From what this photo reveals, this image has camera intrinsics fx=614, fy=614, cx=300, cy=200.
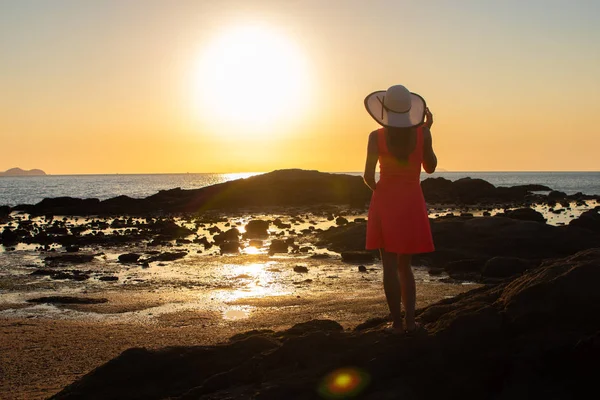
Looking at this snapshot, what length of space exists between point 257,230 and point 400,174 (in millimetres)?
26768

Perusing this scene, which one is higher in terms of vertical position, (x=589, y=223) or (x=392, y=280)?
(x=392, y=280)

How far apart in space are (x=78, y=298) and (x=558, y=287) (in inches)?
472

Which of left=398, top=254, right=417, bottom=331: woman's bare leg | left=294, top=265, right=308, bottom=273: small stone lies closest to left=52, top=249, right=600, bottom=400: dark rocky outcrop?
left=398, top=254, right=417, bottom=331: woman's bare leg

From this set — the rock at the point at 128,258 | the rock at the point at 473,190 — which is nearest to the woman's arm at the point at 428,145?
the rock at the point at 128,258

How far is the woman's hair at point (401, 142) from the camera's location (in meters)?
6.32

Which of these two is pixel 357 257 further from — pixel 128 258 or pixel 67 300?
pixel 67 300

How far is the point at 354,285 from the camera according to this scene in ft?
54.4

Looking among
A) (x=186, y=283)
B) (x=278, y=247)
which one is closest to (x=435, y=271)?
(x=186, y=283)

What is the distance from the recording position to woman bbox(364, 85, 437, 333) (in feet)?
20.7

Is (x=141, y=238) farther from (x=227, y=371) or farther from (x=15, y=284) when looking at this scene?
(x=227, y=371)

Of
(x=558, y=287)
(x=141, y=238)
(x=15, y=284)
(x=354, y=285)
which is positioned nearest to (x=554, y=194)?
(x=141, y=238)

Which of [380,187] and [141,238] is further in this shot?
[141,238]

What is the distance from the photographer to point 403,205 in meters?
6.41

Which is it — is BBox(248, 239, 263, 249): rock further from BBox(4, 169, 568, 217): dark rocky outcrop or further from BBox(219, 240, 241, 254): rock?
BBox(4, 169, 568, 217): dark rocky outcrop
